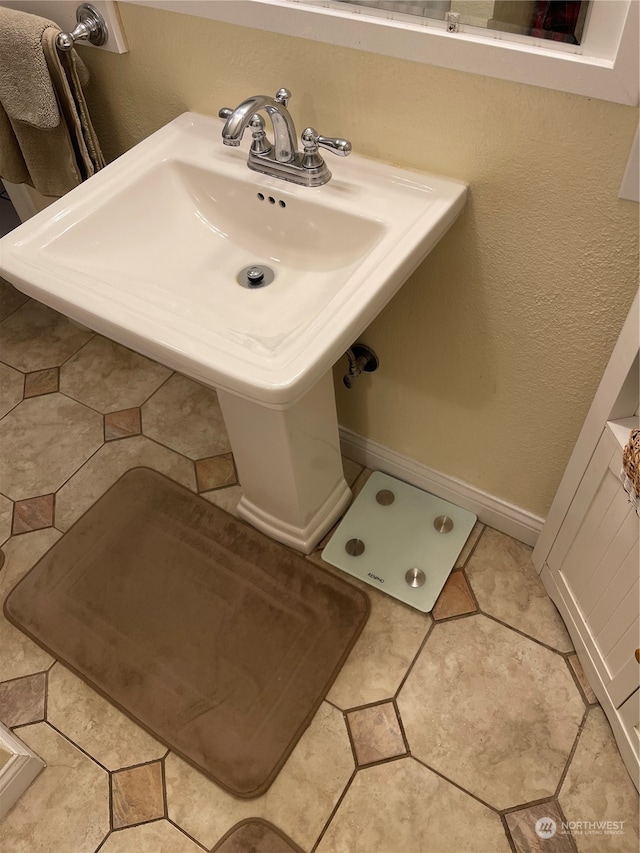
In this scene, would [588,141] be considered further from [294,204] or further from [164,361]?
[164,361]

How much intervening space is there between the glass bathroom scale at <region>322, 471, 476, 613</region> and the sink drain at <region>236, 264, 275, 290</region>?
70cm

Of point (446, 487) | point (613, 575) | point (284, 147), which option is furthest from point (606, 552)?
point (284, 147)

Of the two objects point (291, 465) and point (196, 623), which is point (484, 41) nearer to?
point (291, 465)

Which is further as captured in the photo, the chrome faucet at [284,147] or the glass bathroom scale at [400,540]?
the glass bathroom scale at [400,540]

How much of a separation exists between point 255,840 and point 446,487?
2.77 feet

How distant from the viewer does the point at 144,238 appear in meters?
1.13

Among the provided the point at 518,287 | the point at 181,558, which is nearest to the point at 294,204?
the point at 518,287

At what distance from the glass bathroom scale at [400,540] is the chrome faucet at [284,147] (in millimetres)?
835

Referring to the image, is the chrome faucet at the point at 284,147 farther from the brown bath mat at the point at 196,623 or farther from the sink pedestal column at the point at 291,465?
the brown bath mat at the point at 196,623

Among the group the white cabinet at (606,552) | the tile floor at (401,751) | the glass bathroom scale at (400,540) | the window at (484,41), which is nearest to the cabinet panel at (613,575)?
the white cabinet at (606,552)

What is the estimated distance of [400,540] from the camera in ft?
5.10

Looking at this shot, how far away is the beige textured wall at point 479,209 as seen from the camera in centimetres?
91

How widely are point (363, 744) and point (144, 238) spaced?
1.05 meters

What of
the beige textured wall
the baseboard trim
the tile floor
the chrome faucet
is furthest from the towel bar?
the tile floor
